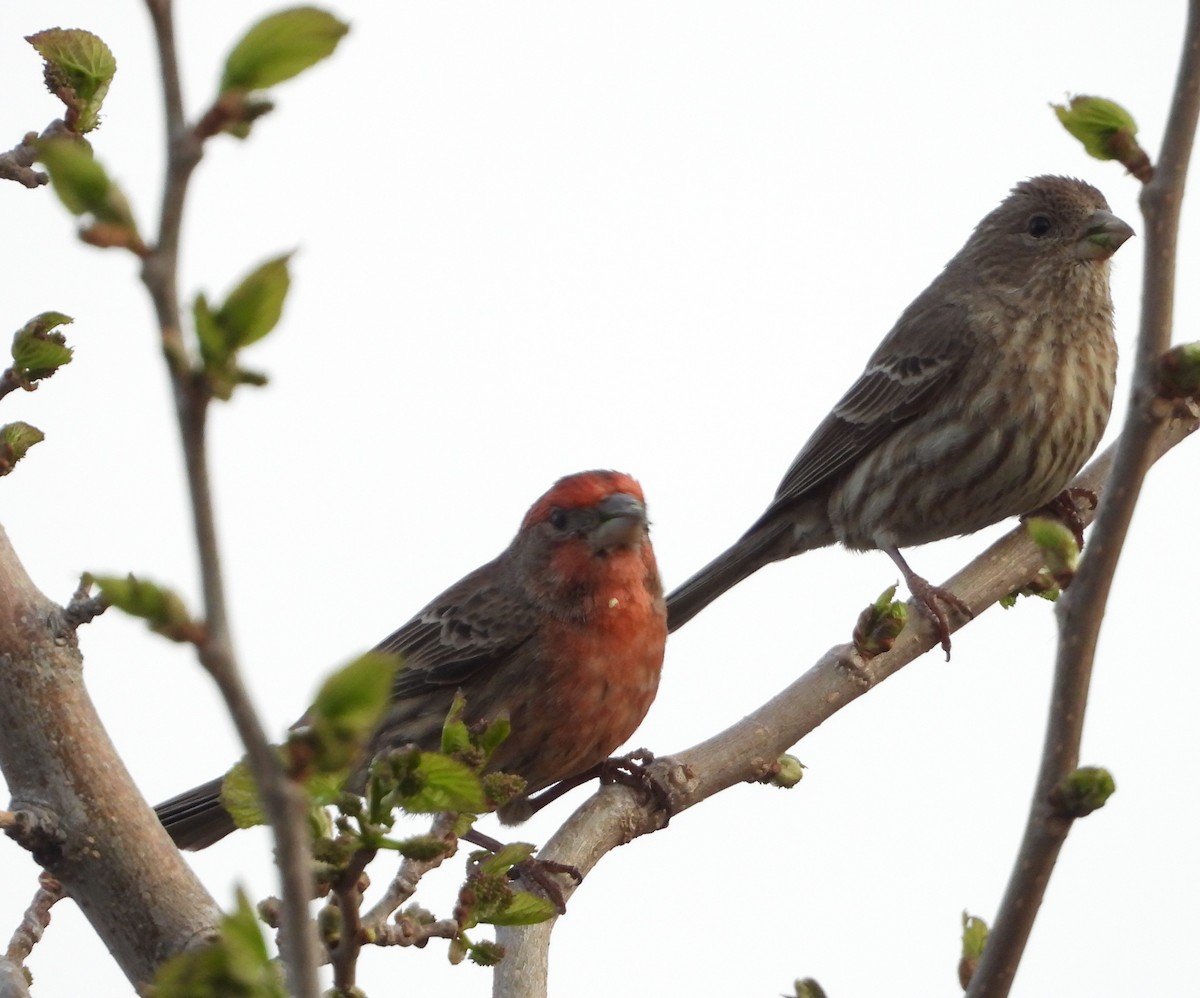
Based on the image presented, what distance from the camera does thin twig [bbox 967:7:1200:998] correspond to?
229 centimetres

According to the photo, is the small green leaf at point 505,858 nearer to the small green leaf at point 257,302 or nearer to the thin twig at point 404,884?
the thin twig at point 404,884

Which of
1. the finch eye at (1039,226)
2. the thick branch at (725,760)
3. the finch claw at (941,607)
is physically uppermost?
the finch eye at (1039,226)

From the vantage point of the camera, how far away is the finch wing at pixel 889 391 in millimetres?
8453

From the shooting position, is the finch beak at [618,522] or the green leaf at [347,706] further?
the finch beak at [618,522]

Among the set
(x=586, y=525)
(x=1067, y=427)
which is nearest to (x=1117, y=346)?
(x=1067, y=427)

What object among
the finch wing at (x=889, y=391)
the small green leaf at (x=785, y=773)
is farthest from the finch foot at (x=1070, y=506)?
the small green leaf at (x=785, y=773)

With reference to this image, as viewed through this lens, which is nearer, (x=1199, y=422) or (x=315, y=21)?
(x=315, y=21)

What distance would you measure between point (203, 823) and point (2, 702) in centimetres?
286

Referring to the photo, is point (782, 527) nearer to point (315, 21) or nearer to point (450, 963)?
point (450, 963)

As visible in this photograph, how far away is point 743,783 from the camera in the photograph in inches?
205

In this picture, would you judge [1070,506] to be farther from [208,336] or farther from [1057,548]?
[208,336]

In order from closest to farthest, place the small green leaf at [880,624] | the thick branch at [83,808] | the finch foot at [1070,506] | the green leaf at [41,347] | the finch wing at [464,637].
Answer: the thick branch at [83,808], the green leaf at [41,347], the small green leaf at [880,624], the finch wing at [464,637], the finch foot at [1070,506]

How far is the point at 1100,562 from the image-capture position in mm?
2299

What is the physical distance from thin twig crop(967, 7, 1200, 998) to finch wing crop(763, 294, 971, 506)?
20.0 ft
